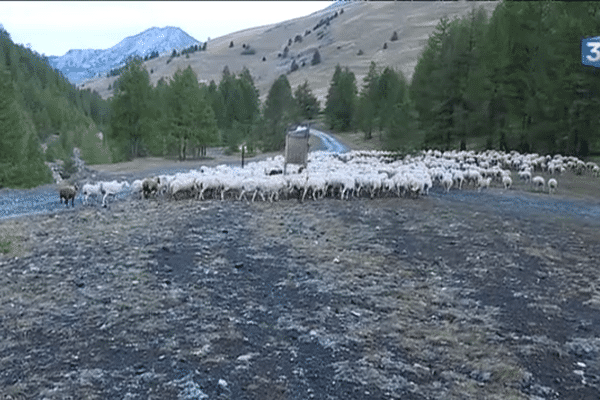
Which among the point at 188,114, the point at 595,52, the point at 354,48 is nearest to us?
the point at 595,52

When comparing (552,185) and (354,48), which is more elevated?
(354,48)

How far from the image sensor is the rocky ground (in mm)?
5887

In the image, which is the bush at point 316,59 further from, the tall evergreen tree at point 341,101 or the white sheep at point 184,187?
the white sheep at point 184,187

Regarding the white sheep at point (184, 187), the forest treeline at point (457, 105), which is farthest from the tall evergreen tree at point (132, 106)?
the white sheep at point (184, 187)

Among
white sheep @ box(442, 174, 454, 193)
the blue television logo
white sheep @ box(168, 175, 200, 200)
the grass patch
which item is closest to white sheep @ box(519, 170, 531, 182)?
white sheep @ box(442, 174, 454, 193)

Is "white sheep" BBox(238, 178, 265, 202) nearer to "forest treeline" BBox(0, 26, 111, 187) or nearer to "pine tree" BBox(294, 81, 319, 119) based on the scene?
"forest treeline" BBox(0, 26, 111, 187)

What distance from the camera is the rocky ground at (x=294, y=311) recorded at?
589cm

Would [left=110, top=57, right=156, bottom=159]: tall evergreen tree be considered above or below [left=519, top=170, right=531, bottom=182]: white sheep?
above

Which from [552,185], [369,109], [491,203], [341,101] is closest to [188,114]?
[369,109]

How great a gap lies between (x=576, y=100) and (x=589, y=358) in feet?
94.7

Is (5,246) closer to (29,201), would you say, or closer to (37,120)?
(29,201)

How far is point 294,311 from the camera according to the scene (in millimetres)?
7977

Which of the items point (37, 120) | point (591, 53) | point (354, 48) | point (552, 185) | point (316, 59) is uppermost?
point (354, 48)

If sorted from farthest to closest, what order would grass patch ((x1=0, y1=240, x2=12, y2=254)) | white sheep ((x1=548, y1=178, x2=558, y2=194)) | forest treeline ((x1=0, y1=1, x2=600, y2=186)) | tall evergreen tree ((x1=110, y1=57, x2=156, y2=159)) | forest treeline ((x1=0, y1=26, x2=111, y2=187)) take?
tall evergreen tree ((x1=110, y1=57, x2=156, y2=159)) < forest treeline ((x1=0, y1=1, x2=600, y2=186)) < forest treeline ((x1=0, y1=26, x2=111, y2=187)) < white sheep ((x1=548, y1=178, x2=558, y2=194)) < grass patch ((x1=0, y1=240, x2=12, y2=254))
